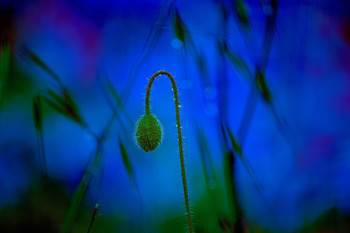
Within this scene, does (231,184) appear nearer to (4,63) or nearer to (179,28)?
(179,28)

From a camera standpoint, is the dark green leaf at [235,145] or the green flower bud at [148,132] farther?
the dark green leaf at [235,145]

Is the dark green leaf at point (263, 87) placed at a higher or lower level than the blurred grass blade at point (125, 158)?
higher

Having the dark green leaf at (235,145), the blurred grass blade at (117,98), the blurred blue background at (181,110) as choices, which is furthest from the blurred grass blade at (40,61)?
the dark green leaf at (235,145)

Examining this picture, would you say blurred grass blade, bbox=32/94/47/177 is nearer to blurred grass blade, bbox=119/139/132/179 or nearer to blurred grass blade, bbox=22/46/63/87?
blurred grass blade, bbox=22/46/63/87

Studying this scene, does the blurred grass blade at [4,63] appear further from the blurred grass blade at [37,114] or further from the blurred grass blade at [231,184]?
the blurred grass blade at [231,184]

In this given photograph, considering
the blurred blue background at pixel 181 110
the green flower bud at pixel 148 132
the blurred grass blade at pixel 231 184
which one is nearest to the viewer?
the green flower bud at pixel 148 132

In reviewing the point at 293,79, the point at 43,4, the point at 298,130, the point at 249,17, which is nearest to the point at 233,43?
the point at 249,17

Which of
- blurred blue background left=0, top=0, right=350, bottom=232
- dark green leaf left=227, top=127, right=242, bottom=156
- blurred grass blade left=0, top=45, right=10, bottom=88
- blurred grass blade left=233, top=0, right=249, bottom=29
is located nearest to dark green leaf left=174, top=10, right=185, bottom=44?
blurred blue background left=0, top=0, right=350, bottom=232

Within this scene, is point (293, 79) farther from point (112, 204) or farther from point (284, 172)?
point (112, 204)
